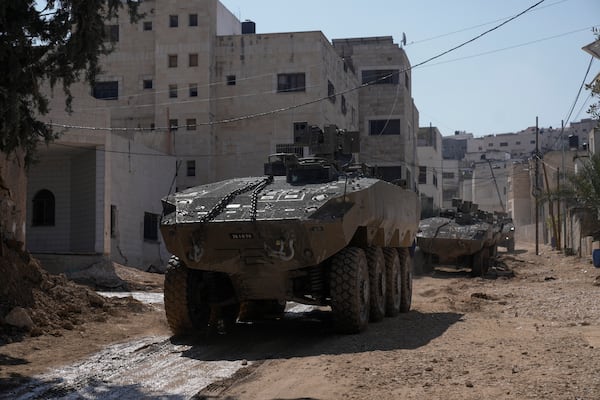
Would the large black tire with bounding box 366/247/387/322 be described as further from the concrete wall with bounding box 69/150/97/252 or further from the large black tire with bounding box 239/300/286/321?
the concrete wall with bounding box 69/150/97/252

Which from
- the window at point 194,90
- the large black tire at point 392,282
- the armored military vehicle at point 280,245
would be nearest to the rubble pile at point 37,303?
the armored military vehicle at point 280,245

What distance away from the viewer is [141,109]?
3856cm

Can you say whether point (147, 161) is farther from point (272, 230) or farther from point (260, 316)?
point (272, 230)

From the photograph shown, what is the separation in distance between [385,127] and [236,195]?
35.5 metres

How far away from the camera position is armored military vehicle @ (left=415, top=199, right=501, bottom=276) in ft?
74.5

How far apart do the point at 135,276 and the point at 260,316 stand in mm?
10610

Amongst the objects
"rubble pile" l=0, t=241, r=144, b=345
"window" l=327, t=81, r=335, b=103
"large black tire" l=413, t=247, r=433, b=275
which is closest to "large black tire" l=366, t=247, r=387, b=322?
"rubble pile" l=0, t=241, r=144, b=345

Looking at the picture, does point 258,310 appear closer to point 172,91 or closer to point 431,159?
point 172,91

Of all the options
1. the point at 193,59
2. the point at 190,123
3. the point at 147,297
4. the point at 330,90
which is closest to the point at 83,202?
the point at 147,297

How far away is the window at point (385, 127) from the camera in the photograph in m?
45.5

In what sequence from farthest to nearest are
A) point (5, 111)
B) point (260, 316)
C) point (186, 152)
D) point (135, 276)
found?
point (186, 152) < point (135, 276) < point (260, 316) < point (5, 111)

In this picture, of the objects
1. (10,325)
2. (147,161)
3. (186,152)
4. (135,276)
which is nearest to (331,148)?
(10,325)

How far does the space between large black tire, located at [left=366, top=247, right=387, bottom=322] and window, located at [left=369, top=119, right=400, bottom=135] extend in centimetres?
3409

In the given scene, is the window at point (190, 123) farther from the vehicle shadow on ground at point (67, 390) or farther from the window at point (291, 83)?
the vehicle shadow on ground at point (67, 390)
